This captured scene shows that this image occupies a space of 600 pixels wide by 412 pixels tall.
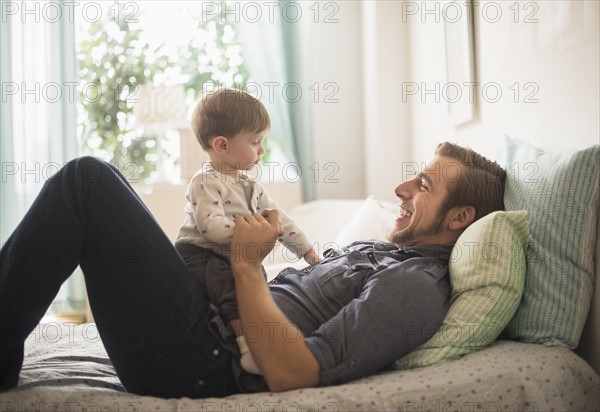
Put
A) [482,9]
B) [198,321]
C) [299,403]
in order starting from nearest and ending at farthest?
[299,403] → [198,321] → [482,9]

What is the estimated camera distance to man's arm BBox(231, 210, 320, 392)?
1.22 metres

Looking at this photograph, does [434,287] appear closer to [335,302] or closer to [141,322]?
[335,302]

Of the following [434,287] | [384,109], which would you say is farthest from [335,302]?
[384,109]

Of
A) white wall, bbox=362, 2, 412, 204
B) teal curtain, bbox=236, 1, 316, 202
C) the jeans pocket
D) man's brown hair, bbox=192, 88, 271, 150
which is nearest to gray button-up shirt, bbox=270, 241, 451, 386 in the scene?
the jeans pocket

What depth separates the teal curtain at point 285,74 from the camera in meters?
3.69

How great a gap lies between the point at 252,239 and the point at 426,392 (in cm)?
47

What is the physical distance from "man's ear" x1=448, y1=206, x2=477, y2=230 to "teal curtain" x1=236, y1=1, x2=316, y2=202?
2107 mm

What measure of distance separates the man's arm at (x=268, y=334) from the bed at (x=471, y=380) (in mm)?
35

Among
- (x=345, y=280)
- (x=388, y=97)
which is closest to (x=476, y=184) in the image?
(x=345, y=280)

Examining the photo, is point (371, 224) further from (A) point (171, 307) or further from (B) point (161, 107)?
(B) point (161, 107)

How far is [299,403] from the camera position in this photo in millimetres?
1174

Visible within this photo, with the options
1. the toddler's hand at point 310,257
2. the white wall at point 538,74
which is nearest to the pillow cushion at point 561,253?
the white wall at point 538,74

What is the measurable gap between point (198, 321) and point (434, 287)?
495 mm

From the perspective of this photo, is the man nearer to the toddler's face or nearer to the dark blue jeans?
the dark blue jeans
